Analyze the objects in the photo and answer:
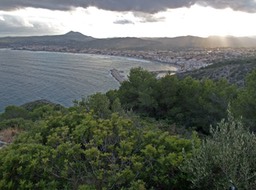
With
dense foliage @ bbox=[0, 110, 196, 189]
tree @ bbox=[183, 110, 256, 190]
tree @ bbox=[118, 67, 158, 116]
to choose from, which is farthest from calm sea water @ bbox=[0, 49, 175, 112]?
tree @ bbox=[183, 110, 256, 190]

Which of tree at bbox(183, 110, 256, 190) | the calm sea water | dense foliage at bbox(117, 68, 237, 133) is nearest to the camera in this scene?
tree at bbox(183, 110, 256, 190)

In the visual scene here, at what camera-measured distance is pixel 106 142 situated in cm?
576

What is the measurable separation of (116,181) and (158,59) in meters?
130

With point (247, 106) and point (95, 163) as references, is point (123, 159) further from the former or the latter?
point (247, 106)

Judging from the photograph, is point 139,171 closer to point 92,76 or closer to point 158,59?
point 92,76

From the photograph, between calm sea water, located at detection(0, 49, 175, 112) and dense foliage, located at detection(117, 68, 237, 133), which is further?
calm sea water, located at detection(0, 49, 175, 112)

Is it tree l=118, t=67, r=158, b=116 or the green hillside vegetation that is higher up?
the green hillside vegetation

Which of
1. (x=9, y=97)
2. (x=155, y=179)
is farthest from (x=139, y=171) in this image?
(x=9, y=97)

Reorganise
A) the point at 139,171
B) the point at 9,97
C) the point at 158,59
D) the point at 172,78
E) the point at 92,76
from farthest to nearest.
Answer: the point at 158,59, the point at 92,76, the point at 9,97, the point at 172,78, the point at 139,171

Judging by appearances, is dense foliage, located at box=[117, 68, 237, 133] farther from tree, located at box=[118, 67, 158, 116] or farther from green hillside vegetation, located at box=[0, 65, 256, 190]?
green hillside vegetation, located at box=[0, 65, 256, 190]

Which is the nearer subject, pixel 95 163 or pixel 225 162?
pixel 225 162

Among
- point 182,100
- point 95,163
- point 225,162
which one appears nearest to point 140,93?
point 182,100

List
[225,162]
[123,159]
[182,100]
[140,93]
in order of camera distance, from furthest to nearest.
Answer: [182,100]
[140,93]
[123,159]
[225,162]

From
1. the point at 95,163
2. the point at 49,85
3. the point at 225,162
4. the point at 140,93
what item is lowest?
the point at 49,85
